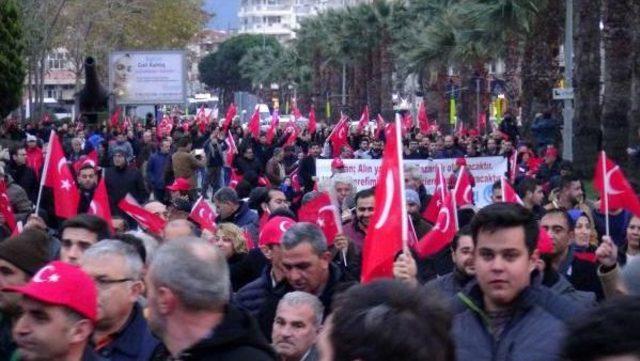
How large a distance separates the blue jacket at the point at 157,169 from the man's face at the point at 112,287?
687 inches

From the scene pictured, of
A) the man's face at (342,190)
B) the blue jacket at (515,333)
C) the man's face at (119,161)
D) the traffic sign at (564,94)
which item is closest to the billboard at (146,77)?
the traffic sign at (564,94)

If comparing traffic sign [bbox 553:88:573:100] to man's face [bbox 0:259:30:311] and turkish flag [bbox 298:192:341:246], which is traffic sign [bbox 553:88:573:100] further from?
man's face [bbox 0:259:30:311]

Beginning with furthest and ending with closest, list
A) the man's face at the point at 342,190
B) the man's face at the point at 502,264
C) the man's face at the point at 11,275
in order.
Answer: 1. the man's face at the point at 342,190
2. the man's face at the point at 11,275
3. the man's face at the point at 502,264

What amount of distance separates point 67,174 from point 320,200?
2.18m

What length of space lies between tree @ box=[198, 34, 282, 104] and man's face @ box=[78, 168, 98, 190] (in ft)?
382

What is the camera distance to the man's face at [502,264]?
17.1 ft

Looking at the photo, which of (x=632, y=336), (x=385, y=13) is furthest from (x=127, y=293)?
(x=385, y=13)

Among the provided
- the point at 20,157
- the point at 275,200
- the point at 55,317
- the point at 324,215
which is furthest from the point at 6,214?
the point at 20,157

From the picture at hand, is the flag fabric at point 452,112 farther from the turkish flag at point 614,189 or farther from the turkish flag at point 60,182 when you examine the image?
the turkish flag at point 614,189

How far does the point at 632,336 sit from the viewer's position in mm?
2896

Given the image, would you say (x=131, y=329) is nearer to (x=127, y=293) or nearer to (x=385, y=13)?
(x=127, y=293)

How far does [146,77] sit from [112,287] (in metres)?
43.6

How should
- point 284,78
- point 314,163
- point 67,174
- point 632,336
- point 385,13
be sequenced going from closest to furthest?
point 632,336
point 67,174
point 314,163
point 385,13
point 284,78

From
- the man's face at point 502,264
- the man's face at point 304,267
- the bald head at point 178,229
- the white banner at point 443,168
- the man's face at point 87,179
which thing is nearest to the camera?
the man's face at point 502,264
